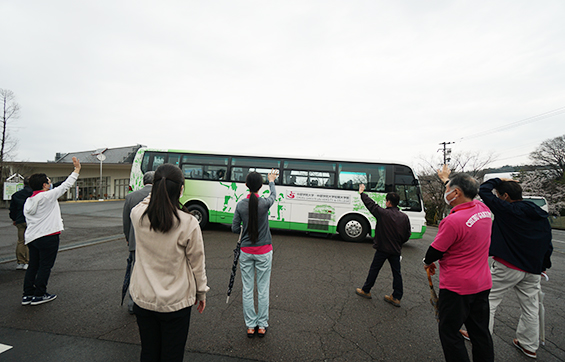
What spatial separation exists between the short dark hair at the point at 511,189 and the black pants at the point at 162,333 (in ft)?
11.2

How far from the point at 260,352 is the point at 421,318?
2.34 meters

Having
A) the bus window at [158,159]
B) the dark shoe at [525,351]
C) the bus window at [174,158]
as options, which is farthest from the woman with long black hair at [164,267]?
the bus window at [158,159]

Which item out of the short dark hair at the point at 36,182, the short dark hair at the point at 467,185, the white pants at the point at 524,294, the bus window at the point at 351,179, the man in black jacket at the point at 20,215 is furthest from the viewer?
the bus window at the point at 351,179

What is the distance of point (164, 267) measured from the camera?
1.69 m

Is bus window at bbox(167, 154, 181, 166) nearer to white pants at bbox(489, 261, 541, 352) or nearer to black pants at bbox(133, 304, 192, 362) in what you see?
black pants at bbox(133, 304, 192, 362)

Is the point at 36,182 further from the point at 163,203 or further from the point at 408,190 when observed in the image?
the point at 408,190

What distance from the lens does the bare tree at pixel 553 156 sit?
33312 mm

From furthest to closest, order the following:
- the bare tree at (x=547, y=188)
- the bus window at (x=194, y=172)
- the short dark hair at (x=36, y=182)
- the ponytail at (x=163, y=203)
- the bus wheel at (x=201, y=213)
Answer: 1. the bare tree at (x=547, y=188)
2. the bus window at (x=194, y=172)
3. the bus wheel at (x=201, y=213)
4. the short dark hair at (x=36, y=182)
5. the ponytail at (x=163, y=203)

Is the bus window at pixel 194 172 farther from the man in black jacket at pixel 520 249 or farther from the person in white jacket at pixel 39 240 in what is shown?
the man in black jacket at pixel 520 249

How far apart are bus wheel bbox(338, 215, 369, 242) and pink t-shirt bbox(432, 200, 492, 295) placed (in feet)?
21.0

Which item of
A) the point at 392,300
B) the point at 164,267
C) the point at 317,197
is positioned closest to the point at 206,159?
the point at 317,197

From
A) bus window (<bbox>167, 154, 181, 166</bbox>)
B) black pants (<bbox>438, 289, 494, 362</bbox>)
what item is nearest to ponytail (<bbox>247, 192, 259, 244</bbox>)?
black pants (<bbox>438, 289, 494, 362</bbox>)

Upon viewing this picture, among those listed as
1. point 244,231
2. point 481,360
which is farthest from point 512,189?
point 244,231

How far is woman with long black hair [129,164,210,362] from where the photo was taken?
1.63 metres
